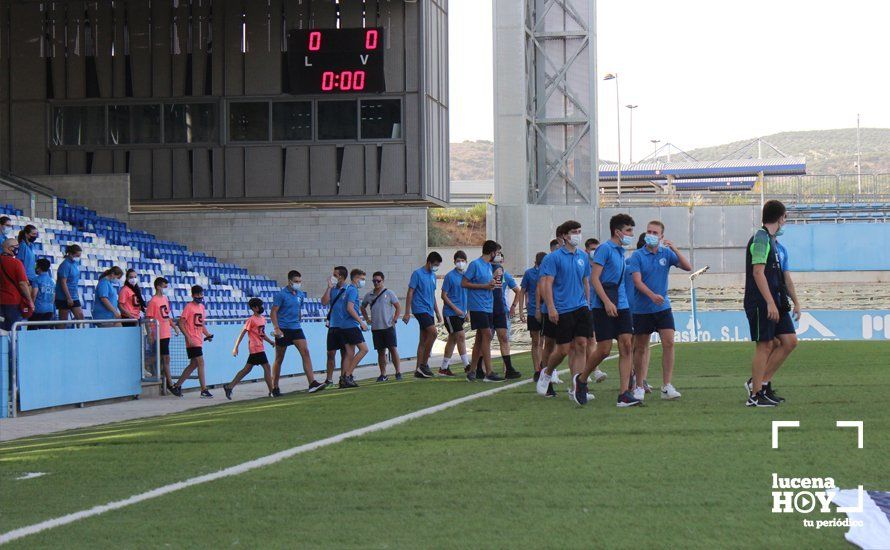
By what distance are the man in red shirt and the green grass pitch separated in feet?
11.8

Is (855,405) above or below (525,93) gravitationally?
below

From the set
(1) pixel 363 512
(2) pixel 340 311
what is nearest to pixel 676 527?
(1) pixel 363 512

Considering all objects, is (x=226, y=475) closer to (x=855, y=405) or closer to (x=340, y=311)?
(x=855, y=405)

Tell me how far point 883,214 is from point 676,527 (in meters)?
52.7

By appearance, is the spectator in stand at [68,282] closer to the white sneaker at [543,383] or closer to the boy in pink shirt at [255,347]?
the boy in pink shirt at [255,347]

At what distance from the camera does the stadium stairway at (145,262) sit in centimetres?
2445

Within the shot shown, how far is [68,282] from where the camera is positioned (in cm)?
1881

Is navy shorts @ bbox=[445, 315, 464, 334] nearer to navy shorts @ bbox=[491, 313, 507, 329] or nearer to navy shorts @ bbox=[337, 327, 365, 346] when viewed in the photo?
navy shorts @ bbox=[491, 313, 507, 329]

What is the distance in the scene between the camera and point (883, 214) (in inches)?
2173

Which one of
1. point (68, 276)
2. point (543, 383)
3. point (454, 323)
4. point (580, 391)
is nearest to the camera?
point (580, 391)

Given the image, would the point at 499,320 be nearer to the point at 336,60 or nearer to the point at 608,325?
the point at 608,325

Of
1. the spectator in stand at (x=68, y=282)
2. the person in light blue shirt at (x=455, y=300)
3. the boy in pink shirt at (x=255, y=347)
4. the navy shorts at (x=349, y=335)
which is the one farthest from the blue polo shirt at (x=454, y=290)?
the spectator in stand at (x=68, y=282)

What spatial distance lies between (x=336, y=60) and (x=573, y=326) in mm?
19958

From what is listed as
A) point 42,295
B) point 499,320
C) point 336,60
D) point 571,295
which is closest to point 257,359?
point 42,295
